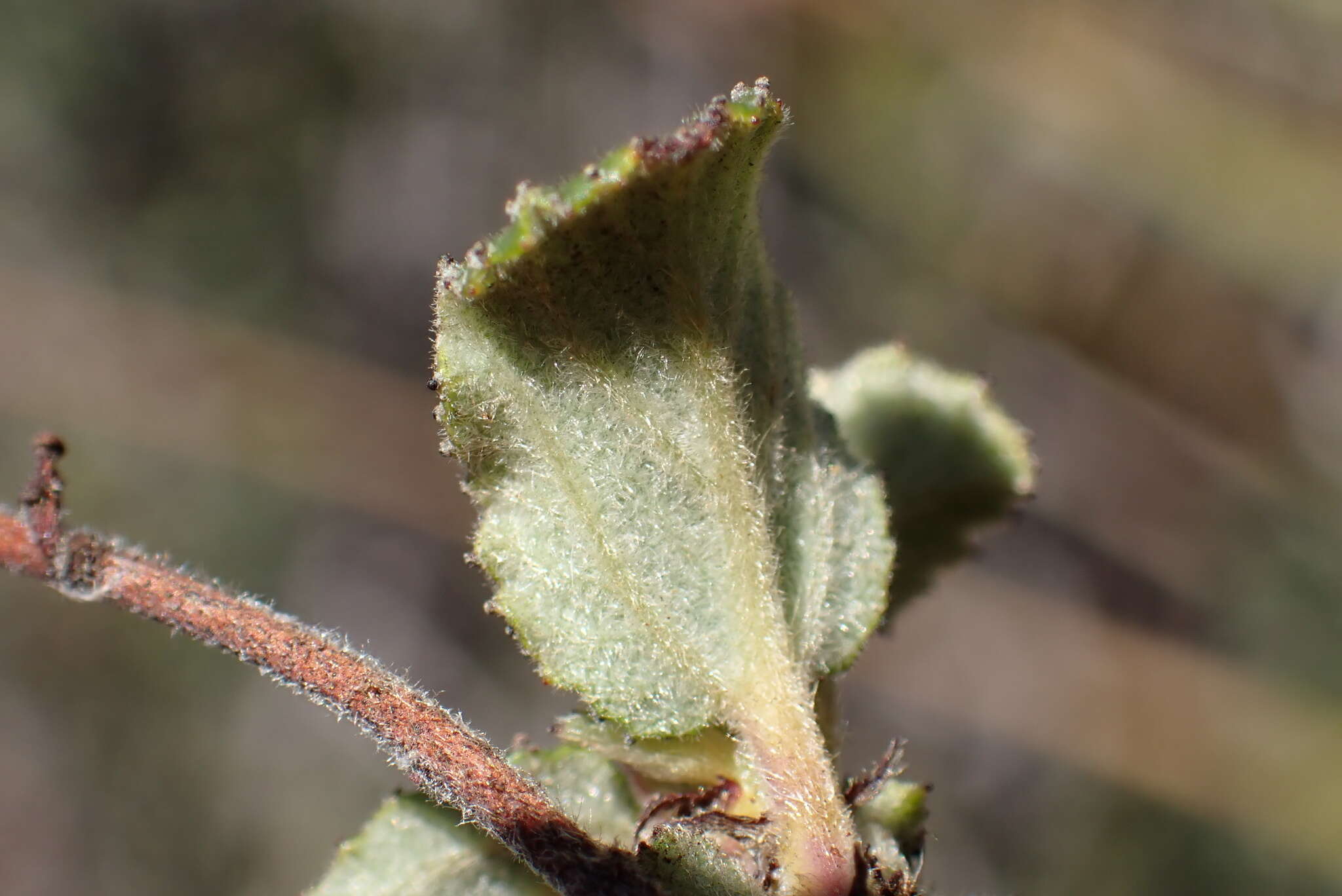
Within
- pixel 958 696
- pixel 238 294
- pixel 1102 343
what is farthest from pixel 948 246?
pixel 238 294

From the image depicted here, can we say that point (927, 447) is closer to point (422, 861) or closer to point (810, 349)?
point (422, 861)

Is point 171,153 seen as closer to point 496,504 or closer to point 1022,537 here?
point 1022,537

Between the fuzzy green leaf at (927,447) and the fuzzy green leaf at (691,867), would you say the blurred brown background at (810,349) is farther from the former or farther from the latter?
the fuzzy green leaf at (691,867)

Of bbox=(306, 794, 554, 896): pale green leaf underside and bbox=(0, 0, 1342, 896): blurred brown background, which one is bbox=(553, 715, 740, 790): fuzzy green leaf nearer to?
bbox=(306, 794, 554, 896): pale green leaf underside

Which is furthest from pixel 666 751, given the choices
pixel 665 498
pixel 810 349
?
pixel 810 349

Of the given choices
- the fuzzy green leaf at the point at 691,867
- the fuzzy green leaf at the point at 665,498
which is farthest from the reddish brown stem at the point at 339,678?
the fuzzy green leaf at the point at 665,498

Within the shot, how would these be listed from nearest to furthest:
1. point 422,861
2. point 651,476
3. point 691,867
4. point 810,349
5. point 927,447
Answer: point 691,867 < point 651,476 < point 422,861 < point 927,447 < point 810,349
